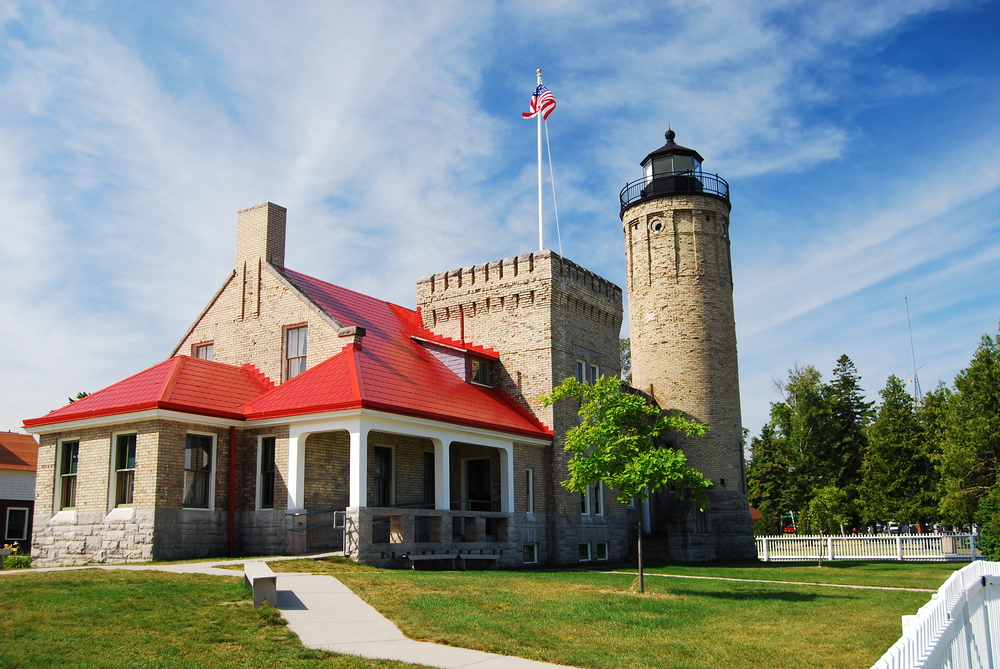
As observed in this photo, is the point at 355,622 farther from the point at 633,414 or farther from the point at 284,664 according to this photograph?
the point at 633,414

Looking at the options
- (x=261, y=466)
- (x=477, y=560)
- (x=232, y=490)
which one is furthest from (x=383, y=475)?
(x=232, y=490)

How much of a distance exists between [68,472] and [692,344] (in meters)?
21.9

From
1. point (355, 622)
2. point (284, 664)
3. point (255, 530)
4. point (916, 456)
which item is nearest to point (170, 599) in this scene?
point (355, 622)

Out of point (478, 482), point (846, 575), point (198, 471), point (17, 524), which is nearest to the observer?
point (198, 471)

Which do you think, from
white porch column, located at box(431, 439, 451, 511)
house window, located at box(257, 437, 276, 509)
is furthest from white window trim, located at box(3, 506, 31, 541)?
white porch column, located at box(431, 439, 451, 511)

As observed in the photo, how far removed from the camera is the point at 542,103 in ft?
98.2

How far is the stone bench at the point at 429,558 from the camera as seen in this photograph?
62.0 feet

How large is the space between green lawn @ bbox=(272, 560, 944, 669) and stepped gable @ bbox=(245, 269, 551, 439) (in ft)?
14.6

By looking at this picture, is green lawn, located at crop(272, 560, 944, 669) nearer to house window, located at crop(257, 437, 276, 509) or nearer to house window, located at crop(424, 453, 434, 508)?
house window, located at crop(257, 437, 276, 509)

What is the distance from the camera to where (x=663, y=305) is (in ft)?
109

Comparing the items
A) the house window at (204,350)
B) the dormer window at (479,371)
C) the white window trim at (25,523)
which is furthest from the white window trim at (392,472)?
the white window trim at (25,523)

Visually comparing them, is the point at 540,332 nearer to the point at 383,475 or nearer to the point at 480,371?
the point at 480,371

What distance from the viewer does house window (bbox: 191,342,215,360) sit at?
26.4m

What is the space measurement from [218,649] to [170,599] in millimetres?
2799
